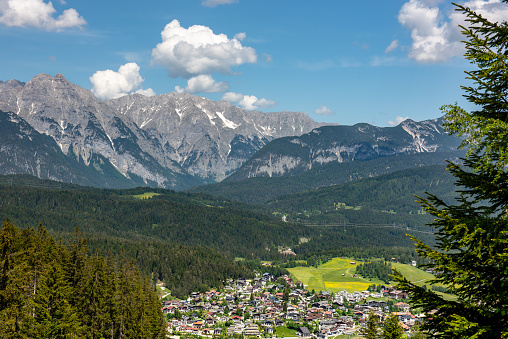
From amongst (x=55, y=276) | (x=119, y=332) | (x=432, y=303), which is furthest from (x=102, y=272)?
(x=432, y=303)

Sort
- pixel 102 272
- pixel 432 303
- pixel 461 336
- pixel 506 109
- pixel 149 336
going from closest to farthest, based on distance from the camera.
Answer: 1. pixel 461 336
2. pixel 432 303
3. pixel 506 109
4. pixel 102 272
5. pixel 149 336

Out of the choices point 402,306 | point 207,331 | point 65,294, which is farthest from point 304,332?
point 65,294

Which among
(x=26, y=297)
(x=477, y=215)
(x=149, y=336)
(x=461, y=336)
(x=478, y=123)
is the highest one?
(x=478, y=123)

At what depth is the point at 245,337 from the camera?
144 m

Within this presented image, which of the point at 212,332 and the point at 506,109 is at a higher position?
the point at 506,109

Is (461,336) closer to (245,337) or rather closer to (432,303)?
(432,303)

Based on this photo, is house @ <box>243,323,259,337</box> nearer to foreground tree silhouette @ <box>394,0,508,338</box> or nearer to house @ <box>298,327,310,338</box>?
house @ <box>298,327,310,338</box>

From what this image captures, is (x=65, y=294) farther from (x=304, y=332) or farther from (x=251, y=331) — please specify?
(x=304, y=332)

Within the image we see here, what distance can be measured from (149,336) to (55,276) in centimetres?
3608

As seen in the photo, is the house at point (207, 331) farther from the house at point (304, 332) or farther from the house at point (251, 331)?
the house at point (304, 332)

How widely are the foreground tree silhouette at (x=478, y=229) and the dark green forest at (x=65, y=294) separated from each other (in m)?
52.3

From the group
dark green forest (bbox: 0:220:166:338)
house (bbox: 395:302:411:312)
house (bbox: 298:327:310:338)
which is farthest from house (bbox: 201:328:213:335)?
house (bbox: 395:302:411:312)

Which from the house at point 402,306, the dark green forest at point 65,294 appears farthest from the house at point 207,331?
the house at point 402,306

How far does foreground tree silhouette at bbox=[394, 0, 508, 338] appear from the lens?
53.7 feet
